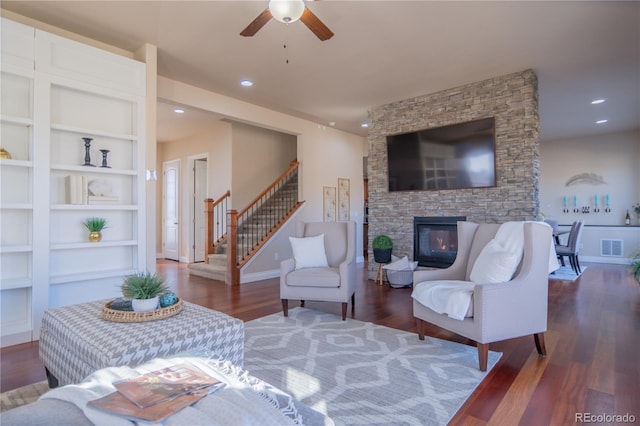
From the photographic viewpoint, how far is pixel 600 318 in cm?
344

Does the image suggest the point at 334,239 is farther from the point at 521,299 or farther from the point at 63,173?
the point at 63,173

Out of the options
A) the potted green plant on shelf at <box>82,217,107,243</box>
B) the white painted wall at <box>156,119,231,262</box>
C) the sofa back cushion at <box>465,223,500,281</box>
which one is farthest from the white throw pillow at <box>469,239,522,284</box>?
the white painted wall at <box>156,119,231,262</box>

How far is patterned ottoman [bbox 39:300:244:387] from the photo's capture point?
1.59 m

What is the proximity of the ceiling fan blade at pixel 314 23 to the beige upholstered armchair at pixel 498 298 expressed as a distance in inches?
86.8

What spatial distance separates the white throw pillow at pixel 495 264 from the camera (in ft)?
8.15

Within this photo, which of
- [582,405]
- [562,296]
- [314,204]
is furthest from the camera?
[314,204]

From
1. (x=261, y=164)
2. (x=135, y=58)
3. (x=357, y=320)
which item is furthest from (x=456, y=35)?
(x=261, y=164)

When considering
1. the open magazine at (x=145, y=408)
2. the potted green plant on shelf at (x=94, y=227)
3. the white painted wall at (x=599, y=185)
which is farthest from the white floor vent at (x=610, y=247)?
the potted green plant on shelf at (x=94, y=227)

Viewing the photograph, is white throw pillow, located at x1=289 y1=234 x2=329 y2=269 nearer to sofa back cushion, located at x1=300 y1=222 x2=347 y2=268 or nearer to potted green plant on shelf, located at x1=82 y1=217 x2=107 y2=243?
sofa back cushion, located at x1=300 y1=222 x2=347 y2=268

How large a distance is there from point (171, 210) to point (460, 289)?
24.5 feet

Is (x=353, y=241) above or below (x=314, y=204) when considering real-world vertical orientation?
below

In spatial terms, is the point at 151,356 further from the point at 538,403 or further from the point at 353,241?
the point at 353,241

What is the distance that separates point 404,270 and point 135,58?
14.4 ft

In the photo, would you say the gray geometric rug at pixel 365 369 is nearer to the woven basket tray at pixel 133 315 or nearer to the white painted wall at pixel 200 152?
the woven basket tray at pixel 133 315
